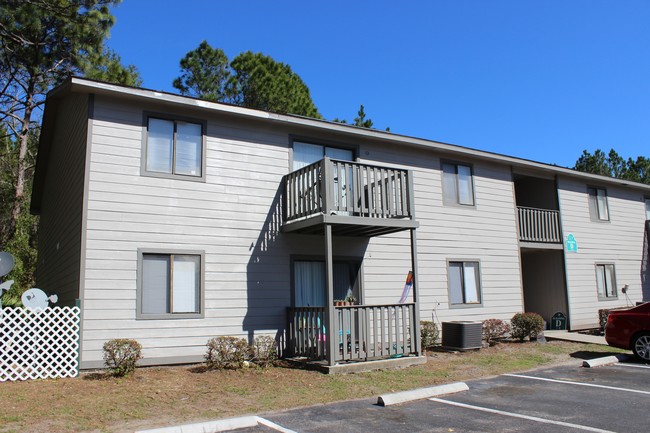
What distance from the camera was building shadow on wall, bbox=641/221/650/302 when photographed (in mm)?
21906

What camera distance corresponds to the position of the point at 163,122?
11.9 meters

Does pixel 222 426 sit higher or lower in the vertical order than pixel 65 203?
lower

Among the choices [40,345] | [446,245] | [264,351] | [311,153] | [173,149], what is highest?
[311,153]

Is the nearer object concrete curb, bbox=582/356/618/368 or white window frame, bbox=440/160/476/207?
concrete curb, bbox=582/356/618/368

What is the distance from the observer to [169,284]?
11266 millimetres

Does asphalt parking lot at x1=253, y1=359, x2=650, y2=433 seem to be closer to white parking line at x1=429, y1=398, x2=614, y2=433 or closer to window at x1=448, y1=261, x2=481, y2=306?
white parking line at x1=429, y1=398, x2=614, y2=433

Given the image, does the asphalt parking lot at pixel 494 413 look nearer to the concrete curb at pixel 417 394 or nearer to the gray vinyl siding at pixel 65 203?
the concrete curb at pixel 417 394

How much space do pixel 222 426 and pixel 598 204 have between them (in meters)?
18.9

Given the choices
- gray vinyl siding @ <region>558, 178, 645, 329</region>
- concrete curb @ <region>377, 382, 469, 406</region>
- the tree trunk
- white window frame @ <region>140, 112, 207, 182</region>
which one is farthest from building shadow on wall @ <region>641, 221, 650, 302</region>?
the tree trunk

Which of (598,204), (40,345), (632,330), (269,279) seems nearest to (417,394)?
(269,279)

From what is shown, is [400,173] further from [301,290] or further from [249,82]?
[249,82]

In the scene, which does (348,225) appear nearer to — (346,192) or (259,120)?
(346,192)

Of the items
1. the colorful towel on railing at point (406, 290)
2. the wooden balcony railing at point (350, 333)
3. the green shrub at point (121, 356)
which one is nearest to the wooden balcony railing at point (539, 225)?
the colorful towel on railing at point (406, 290)

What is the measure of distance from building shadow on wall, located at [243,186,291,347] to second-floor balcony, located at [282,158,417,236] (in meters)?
0.33
